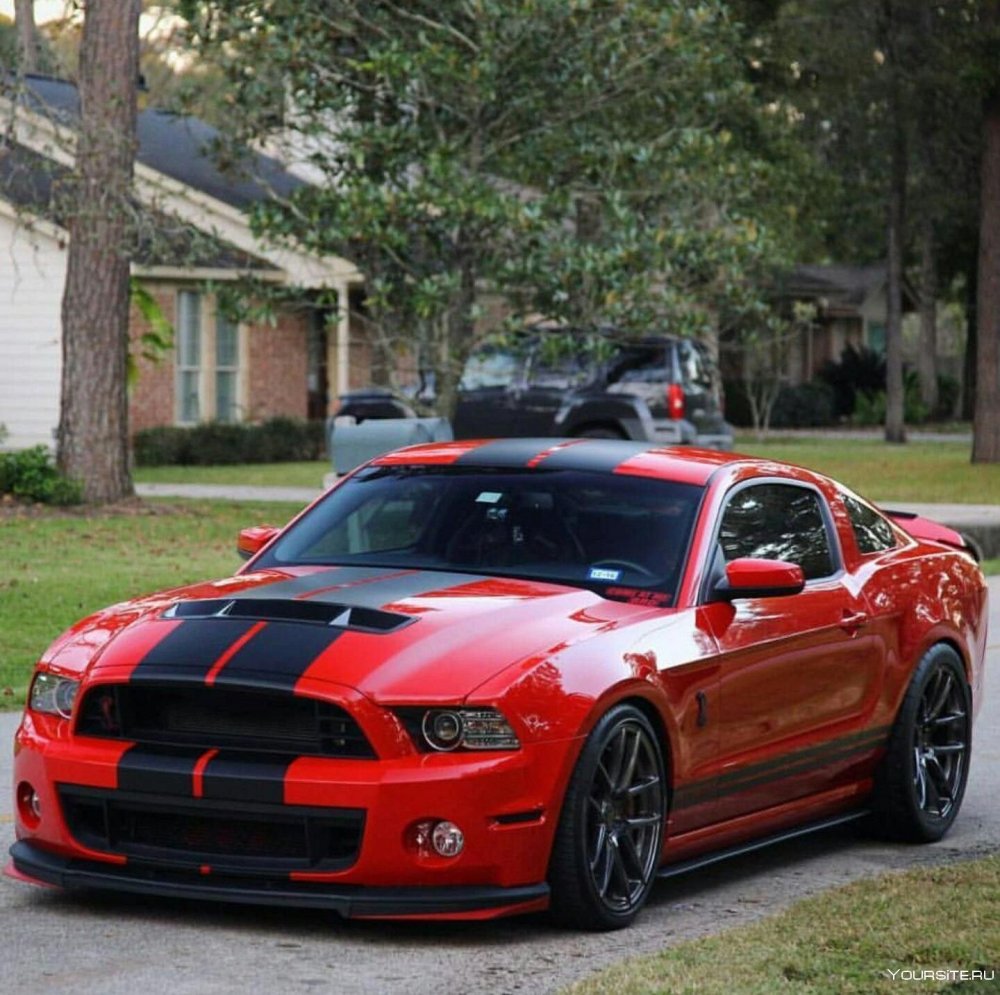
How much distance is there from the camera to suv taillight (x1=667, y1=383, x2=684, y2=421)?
2680 cm

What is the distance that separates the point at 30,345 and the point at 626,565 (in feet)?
86.3

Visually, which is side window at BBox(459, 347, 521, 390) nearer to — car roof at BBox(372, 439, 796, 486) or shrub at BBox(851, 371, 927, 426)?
car roof at BBox(372, 439, 796, 486)

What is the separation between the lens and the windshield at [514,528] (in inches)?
294

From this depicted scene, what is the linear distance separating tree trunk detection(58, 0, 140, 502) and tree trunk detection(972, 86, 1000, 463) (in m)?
17.0

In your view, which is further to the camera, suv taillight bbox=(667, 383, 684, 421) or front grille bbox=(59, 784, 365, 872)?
suv taillight bbox=(667, 383, 684, 421)

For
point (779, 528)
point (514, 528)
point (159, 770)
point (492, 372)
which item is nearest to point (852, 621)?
point (779, 528)

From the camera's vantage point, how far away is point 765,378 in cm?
4916

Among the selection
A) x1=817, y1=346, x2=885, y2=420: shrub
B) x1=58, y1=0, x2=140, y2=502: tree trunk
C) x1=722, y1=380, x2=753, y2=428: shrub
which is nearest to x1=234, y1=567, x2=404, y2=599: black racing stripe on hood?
x1=58, y1=0, x2=140, y2=502: tree trunk

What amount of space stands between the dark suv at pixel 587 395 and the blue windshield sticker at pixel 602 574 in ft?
62.0

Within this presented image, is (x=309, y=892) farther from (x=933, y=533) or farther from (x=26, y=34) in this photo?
(x=26, y=34)

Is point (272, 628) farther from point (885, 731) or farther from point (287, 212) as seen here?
point (287, 212)

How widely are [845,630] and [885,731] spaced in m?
0.50

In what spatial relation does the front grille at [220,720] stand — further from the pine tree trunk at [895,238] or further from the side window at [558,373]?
the pine tree trunk at [895,238]

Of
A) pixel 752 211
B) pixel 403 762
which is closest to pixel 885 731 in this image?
pixel 403 762
